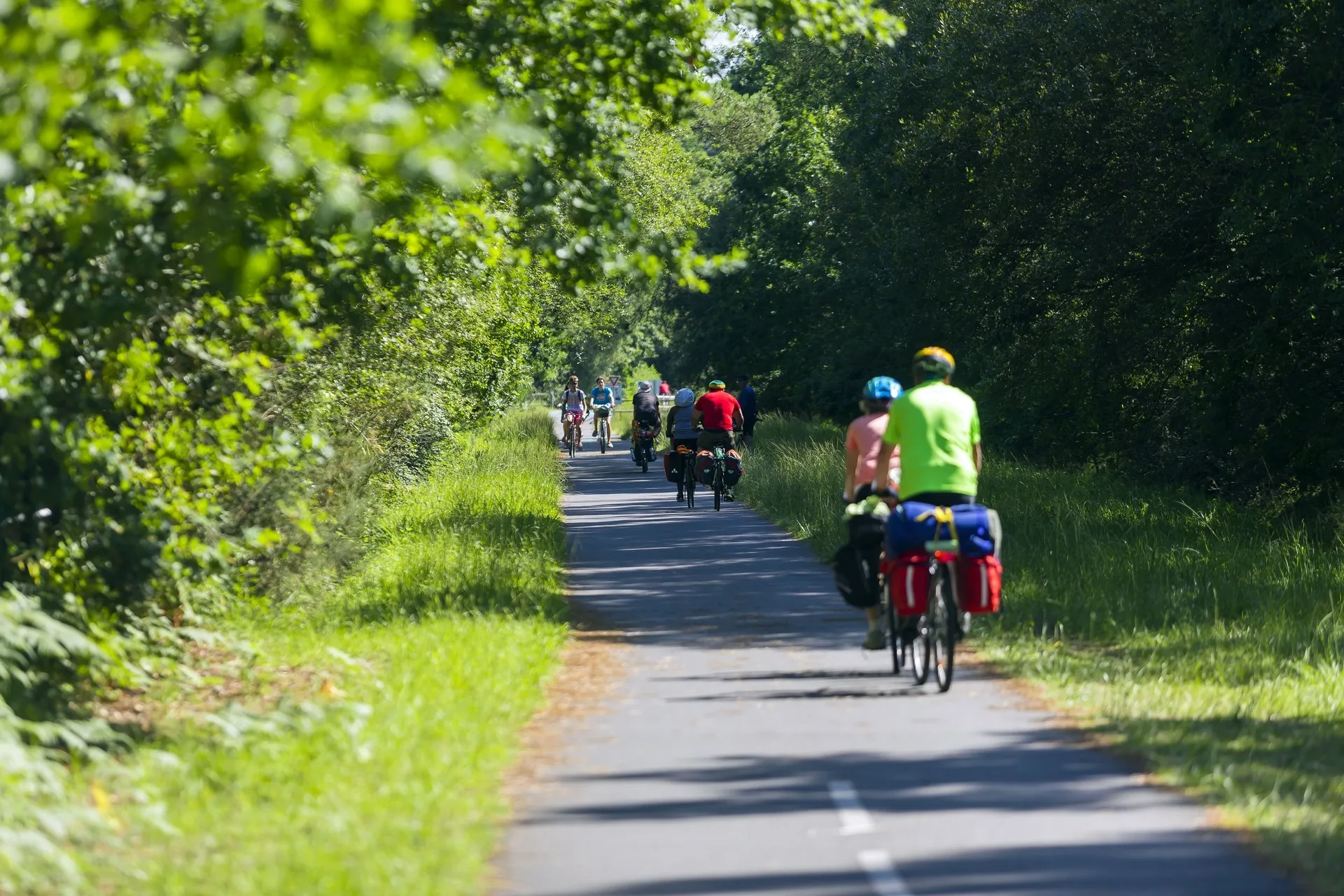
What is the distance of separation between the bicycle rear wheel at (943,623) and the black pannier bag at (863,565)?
866mm

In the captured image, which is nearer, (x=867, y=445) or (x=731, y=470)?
(x=867, y=445)

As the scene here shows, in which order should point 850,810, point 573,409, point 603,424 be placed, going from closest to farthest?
point 850,810
point 573,409
point 603,424

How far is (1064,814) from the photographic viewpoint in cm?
776

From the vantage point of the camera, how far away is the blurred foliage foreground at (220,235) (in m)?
5.76

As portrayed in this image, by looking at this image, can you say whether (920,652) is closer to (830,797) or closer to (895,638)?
(895,638)

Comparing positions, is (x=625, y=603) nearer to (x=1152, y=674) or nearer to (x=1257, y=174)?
(x=1152, y=674)

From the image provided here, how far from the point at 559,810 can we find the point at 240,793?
55.0 inches

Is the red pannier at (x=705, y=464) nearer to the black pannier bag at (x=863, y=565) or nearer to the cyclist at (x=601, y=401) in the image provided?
the black pannier bag at (x=863, y=565)

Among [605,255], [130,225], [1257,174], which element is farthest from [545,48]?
[1257,174]

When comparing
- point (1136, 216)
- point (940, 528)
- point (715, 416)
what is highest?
point (1136, 216)

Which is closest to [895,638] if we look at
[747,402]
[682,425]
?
[682,425]

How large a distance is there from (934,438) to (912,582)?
0.84 m

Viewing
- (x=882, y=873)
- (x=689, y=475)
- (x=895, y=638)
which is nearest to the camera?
(x=882, y=873)

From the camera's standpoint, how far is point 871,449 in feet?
40.3
